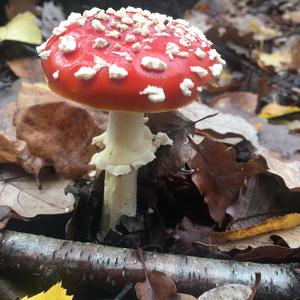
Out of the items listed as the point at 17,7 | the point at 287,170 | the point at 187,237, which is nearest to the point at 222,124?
the point at 287,170

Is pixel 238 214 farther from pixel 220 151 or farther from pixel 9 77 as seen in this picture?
pixel 9 77

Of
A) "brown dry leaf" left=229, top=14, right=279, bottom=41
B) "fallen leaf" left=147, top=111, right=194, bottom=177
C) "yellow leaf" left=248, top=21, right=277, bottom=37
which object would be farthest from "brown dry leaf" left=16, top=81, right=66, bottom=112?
"yellow leaf" left=248, top=21, right=277, bottom=37

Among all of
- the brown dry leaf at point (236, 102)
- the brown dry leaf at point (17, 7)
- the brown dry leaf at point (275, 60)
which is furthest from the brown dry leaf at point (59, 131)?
the brown dry leaf at point (275, 60)

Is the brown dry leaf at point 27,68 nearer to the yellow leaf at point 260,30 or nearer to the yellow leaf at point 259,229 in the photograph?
the yellow leaf at point 259,229

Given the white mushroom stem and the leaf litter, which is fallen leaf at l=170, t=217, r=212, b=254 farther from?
the white mushroom stem

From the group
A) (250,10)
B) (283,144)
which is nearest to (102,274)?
(283,144)
